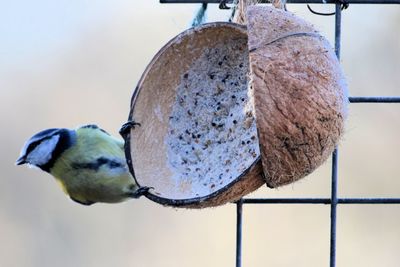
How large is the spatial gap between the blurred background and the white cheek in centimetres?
56

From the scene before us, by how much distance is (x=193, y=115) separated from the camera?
1.46 meters

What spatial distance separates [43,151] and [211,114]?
1.73 ft

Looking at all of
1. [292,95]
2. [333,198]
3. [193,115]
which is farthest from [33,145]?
[292,95]

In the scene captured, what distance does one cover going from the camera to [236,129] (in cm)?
143

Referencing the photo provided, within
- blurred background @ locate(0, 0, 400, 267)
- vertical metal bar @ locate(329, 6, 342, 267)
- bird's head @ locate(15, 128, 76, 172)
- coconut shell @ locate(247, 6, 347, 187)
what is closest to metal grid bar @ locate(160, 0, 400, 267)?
vertical metal bar @ locate(329, 6, 342, 267)

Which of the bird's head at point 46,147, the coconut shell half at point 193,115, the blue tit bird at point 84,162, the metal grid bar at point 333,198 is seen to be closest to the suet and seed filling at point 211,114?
the coconut shell half at point 193,115

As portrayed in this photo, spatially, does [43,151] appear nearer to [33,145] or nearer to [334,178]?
[33,145]

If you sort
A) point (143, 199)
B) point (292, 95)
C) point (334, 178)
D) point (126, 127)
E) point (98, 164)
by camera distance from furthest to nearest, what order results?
point (143, 199)
point (98, 164)
point (334, 178)
point (126, 127)
point (292, 95)

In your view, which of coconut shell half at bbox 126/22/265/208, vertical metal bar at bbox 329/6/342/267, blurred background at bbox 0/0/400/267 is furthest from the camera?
blurred background at bbox 0/0/400/267

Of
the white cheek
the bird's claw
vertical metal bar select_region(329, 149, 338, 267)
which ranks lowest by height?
vertical metal bar select_region(329, 149, 338, 267)

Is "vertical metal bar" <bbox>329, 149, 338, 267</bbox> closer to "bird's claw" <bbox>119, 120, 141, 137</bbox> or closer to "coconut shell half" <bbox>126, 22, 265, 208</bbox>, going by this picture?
"coconut shell half" <bbox>126, 22, 265, 208</bbox>

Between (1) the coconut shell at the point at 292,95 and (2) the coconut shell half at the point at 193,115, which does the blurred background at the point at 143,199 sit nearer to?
(2) the coconut shell half at the point at 193,115

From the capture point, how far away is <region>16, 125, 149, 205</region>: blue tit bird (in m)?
1.79

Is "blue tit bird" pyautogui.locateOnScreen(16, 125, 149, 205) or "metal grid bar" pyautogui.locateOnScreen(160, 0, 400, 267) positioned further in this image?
"blue tit bird" pyautogui.locateOnScreen(16, 125, 149, 205)
